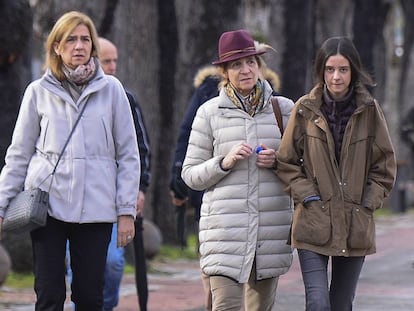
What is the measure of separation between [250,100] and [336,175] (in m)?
0.68

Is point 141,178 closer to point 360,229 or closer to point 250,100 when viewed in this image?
point 250,100

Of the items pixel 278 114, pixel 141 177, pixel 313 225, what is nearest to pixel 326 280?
pixel 313 225

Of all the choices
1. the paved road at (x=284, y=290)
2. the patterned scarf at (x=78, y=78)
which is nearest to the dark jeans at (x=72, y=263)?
the patterned scarf at (x=78, y=78)

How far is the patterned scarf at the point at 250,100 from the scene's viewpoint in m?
7.34

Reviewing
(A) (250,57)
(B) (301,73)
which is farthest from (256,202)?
(B) (301,73)

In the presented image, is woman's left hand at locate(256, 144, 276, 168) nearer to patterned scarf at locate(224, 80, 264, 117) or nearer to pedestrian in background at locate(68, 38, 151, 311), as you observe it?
patterned scarf at locate(224, 80, 264, 117)

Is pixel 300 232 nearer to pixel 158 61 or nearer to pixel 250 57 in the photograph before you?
pixel 250 57

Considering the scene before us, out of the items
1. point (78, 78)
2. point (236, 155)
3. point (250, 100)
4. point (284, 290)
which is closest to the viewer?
point (78, 78)

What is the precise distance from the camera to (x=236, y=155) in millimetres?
7055

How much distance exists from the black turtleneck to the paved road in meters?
3.94

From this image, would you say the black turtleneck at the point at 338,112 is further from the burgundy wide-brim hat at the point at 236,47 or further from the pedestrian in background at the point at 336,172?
the burgundy wide-brim hat at the point at 236,47

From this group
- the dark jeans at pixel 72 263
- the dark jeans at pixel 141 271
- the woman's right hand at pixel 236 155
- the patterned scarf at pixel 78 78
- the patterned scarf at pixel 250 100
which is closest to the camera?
the dark jeans at pixel 72 263

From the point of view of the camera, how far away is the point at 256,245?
283 inches

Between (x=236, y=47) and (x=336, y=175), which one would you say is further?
(x=236, y=47)
